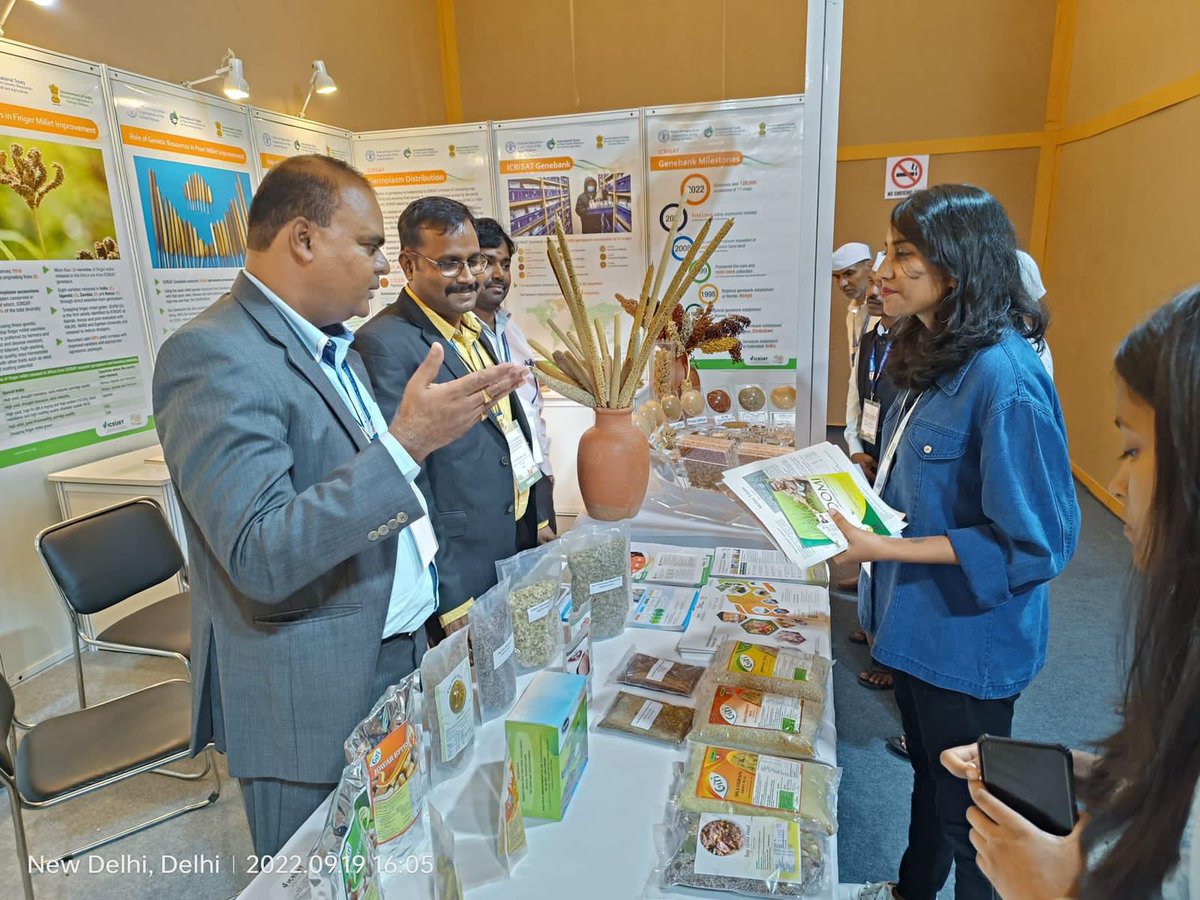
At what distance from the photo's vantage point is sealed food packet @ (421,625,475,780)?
95 cm

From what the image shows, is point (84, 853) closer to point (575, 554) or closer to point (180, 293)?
point (575, 554)

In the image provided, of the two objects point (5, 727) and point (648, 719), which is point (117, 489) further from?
point (648, 719)

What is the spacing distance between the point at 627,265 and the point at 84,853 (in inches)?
142

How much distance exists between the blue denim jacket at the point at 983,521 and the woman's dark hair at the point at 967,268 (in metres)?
0.04

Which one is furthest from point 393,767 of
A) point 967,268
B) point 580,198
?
point 580,198

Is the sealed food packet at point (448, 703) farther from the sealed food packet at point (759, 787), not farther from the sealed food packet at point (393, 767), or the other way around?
the sealed food packet at point (759, 787)

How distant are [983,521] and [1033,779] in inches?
23.5

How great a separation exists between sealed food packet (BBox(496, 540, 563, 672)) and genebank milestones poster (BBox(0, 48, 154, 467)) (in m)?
2.74

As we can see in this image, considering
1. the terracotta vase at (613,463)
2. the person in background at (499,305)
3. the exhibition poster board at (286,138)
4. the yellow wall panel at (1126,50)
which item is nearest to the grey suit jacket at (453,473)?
the terracotta vase at (613,463)

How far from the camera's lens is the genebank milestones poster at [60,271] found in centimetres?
278

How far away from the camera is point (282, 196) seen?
1.14 meters

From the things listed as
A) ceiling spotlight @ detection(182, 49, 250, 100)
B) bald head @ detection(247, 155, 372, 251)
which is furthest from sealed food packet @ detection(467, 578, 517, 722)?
ceiling spotlight @ detection(182, 49, 250, 100)

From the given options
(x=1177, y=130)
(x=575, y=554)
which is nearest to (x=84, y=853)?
(x=575, y=554)

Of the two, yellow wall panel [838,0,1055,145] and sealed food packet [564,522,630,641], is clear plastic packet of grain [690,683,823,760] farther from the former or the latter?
yellow wall panel [838,0,1055,145]
